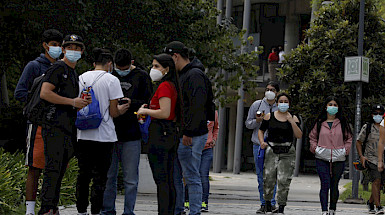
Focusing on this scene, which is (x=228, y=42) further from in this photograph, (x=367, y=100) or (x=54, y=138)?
(x=54, y=138)

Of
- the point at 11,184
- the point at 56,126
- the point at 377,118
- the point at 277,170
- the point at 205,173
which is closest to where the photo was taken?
the point at 56,126

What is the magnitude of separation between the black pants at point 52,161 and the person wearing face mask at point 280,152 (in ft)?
13.6

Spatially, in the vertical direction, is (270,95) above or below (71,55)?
below

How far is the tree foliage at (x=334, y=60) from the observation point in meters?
18.9

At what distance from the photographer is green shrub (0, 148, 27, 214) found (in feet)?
31.1

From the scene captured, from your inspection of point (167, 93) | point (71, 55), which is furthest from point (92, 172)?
point (71, 55)

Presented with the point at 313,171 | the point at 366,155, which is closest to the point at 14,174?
the point at 366,155

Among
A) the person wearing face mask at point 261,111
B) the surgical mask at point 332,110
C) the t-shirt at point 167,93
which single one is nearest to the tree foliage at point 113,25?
the person wearing face mask at point 261,111

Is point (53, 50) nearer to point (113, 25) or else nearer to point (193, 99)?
point (193, 99)

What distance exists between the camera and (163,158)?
7.47m

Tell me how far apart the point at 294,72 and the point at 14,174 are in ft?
35.7

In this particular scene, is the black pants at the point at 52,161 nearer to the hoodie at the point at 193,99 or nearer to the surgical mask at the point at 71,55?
the surgical mask at the point at 71,55

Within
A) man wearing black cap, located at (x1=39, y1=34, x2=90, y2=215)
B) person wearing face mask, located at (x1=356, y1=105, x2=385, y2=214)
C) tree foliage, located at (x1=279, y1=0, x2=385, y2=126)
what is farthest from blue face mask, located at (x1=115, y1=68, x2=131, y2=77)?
tree foliage, located at (x1=279, y1=0, x2=385, y2=126)

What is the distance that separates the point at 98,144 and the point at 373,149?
270 inches
